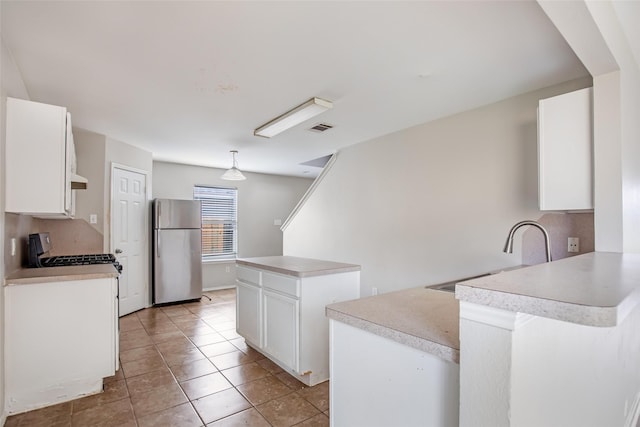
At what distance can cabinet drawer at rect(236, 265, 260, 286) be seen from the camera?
9.71ft

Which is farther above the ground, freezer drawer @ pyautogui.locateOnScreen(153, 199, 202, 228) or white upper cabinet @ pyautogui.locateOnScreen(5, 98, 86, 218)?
white upper cabinet @ pyautogui.locateOnScreen(5, 98, 86, 218)

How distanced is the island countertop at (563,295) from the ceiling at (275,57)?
1437 mm

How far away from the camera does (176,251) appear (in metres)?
5.09

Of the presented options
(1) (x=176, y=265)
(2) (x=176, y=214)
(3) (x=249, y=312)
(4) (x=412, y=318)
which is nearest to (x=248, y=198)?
(2) (x=176, y=214)

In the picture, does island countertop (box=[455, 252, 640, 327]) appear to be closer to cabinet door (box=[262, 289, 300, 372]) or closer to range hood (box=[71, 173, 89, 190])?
cabinet door (box=[262, 289, 300, 372])

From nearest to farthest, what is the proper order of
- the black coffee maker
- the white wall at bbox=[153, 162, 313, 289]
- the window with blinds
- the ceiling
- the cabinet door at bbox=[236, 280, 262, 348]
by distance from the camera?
the ceiling
the black coffee maker
the cabinet door at bbox=[236, 280, 262, 348]
the white wall at bbox=[153, 162, 313, 289]
the window with blinds

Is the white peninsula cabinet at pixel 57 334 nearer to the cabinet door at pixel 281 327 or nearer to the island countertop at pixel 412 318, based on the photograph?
the cabinet door at pixel 281 327

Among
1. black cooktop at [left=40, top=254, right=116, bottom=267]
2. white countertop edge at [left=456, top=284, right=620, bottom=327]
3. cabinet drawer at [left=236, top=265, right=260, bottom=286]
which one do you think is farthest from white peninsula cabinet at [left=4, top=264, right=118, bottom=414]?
white countertop edge at [left=456, top=284, right=620, bottom=327]

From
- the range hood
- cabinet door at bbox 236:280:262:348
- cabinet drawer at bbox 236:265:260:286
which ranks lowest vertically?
cabinet door at bbox 236:280:262:348

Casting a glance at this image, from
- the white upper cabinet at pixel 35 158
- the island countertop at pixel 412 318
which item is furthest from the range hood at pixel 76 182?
the island countertop at pixel 412 318

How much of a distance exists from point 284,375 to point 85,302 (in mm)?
1615

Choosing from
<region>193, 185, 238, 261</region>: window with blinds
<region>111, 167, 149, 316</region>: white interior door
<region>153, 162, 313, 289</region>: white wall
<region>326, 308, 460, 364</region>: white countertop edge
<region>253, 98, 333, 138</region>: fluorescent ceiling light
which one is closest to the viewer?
<region>326, 308, 460, 364</region>: white countertop edge

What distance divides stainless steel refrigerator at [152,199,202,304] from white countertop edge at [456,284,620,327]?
498 centimetres

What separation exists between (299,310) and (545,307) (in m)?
1.94
